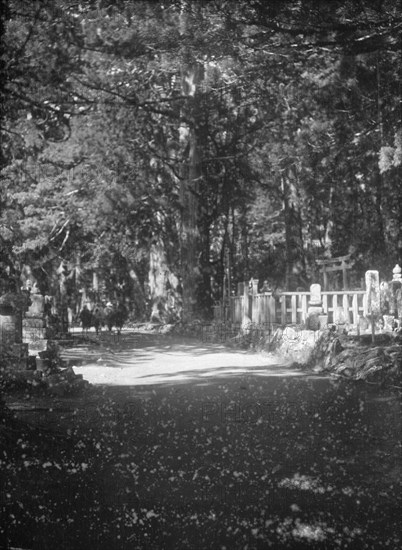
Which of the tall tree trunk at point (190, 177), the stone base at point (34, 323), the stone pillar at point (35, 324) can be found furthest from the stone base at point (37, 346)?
the tall tree trunk at point (190, 177)

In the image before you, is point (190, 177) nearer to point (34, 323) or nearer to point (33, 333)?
point (34, 323)

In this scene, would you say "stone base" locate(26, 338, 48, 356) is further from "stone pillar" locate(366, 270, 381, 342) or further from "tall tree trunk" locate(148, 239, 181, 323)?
"tall tree trunk" locate(148, 239, 181, 323)

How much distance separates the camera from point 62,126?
12.6ft

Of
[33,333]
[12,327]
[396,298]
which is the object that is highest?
[396,298]

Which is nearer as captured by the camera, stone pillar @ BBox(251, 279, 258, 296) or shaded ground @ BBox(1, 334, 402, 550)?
shaded ground @ BBox(1, 334, 402, 550)

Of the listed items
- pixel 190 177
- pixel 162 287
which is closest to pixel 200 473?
pixel 190 177

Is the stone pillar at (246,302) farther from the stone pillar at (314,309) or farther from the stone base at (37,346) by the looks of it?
the stone base at (37,346)

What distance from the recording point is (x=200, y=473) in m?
3.63

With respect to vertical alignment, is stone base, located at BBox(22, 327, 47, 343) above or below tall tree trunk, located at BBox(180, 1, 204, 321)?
below

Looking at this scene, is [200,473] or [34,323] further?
[34,323]

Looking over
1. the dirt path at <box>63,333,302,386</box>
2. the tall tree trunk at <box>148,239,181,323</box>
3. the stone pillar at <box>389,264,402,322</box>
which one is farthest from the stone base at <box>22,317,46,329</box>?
the tall tree trunk at <box>148,239,181,323</box>

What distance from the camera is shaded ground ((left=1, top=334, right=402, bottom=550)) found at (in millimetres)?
2791

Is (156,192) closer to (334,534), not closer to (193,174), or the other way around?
(193,174)

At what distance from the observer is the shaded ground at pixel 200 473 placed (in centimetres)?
279
